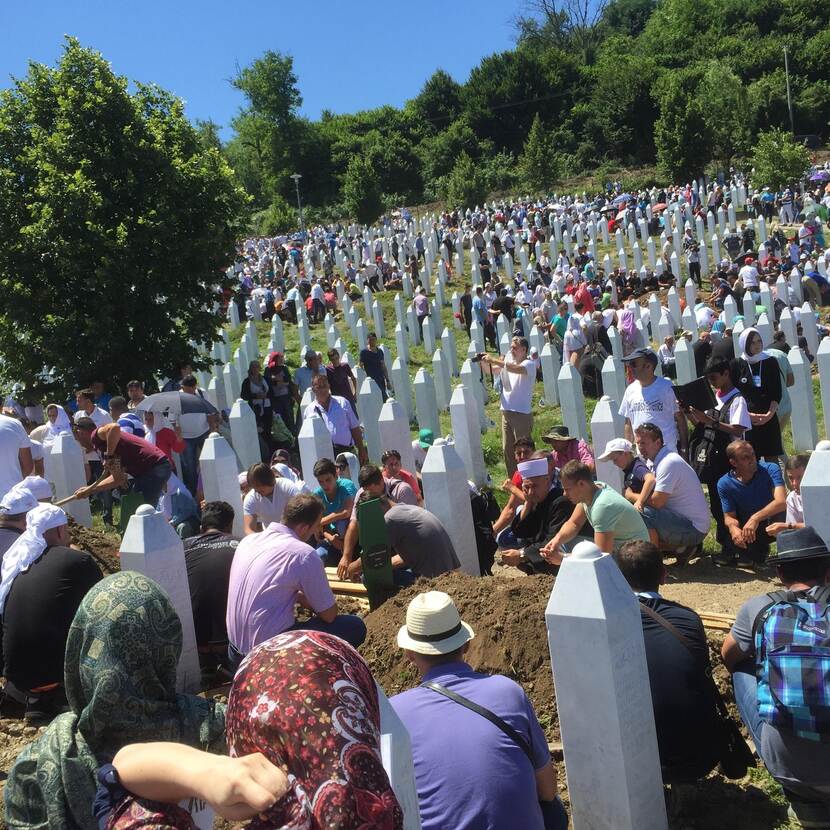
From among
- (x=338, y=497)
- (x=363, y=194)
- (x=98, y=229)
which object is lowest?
(x=338, y=497)

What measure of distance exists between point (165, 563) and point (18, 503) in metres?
1.25


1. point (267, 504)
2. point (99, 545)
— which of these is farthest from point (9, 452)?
point (267, 504)

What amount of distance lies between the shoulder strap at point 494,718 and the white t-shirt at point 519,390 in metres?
7.50

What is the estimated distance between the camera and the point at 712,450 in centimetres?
836

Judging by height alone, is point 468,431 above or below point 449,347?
below

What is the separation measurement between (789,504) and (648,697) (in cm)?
363

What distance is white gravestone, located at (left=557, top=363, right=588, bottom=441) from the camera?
1155 cm

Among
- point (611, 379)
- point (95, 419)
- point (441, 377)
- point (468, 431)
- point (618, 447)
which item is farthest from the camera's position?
point (441, 377)

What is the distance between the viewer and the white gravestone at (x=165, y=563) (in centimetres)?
523

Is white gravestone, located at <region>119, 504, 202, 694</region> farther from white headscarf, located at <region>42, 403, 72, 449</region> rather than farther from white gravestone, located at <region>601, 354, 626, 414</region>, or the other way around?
white gravestone, located at <region>601, 354, 626, 414</region>

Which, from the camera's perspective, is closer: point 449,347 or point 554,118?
point 449,347

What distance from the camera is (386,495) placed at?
760cm

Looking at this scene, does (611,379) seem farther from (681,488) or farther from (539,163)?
(539,163)

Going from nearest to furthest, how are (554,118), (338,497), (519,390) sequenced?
1. (338,497)
2. (519,390)
3. (554,118)
